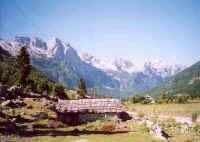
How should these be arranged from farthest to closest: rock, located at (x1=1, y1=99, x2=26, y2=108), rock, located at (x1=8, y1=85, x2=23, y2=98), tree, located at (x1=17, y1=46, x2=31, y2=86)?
tree, located at (x1=17, y1=46, x2=31, y2=86) → rock, located at (x1=8, y1=85, x2=23, y2=98) → rock, located at (x1=1, y1=99, x2=26, y2=108)

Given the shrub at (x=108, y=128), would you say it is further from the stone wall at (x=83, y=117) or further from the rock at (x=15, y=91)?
the rock at (x=15, y=91)

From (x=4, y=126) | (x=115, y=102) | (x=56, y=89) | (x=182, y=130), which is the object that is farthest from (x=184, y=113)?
(x=56, y=89)

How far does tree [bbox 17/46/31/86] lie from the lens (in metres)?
73.9

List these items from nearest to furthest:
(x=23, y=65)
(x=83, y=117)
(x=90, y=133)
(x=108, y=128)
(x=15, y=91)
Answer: (x=90, y=133) < (x=108, y=128) < (x=83, y=117) < (x=15, y=91) < (x=23, y=65)

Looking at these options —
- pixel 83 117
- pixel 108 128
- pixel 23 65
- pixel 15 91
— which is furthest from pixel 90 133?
pixel 23 65

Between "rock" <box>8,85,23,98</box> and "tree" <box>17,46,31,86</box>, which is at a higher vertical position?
"tree" <box>17,46,31,86</box>

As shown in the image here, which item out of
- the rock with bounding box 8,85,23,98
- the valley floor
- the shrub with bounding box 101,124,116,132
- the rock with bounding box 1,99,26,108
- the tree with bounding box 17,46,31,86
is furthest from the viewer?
the tree with bounding box 17,46,31,86

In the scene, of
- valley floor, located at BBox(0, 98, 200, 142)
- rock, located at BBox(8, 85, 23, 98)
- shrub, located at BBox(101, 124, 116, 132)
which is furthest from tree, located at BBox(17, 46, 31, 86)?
shrub, located at BBox(101, 124, 116, 132)

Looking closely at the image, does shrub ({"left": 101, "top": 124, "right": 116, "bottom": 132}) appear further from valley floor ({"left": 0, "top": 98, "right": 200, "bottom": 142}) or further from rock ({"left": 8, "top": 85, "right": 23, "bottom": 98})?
rock ({"left": 8, "top": 85, "right": 23, "bottom": 98})

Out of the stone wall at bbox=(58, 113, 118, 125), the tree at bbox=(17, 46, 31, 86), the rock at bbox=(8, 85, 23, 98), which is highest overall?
the tree at bbox=(17, 46, 31, 86)

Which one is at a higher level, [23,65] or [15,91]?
[23,65]

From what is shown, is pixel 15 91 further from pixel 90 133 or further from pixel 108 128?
pixel 90 133

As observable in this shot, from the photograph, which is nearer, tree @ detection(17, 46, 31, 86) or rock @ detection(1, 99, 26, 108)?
rock @ detection(1, 99, 26, 108)

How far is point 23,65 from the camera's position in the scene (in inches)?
2923
